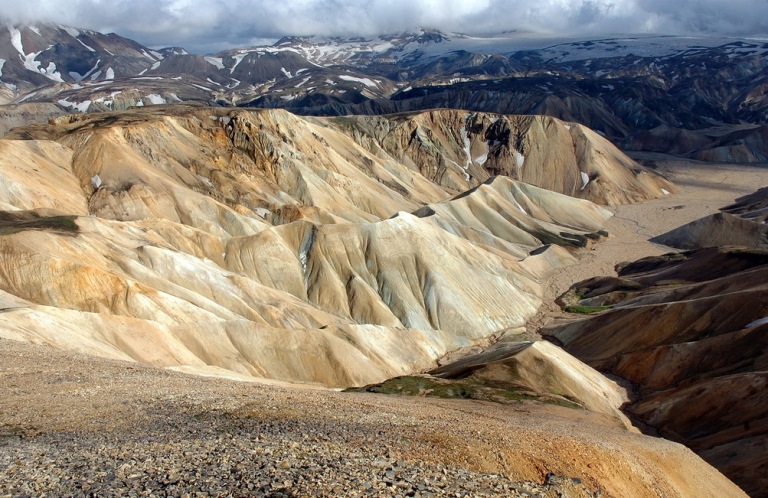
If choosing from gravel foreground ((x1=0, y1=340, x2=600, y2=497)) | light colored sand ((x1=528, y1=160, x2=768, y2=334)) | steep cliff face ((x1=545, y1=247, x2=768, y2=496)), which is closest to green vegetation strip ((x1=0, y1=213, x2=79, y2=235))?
gravel foreground ((x1=0, y1=340, x2=600, y2=497))

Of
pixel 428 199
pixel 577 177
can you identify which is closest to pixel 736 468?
pixel 428 199

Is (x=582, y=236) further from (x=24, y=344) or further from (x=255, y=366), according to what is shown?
(x=24, y=344)

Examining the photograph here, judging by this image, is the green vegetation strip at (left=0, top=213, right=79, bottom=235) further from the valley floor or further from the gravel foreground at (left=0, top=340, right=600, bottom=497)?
the gravel foreground at (left=0, top=340, right=600, bottom=497)

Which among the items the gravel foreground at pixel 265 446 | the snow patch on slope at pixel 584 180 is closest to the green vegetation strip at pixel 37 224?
the gravel foreground at pixel 265 446

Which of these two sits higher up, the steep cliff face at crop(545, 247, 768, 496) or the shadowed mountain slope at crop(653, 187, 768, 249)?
the steep cliff face at crop(545, 247, 768, 496)

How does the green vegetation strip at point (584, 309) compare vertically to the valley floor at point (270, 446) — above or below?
below

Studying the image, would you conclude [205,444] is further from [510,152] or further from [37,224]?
[510,152]

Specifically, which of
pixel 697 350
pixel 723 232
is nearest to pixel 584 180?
pixel 723 232

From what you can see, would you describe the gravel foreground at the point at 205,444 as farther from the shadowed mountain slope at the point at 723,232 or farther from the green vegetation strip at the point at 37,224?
the shadowed mountain slope at the point at 723,232
